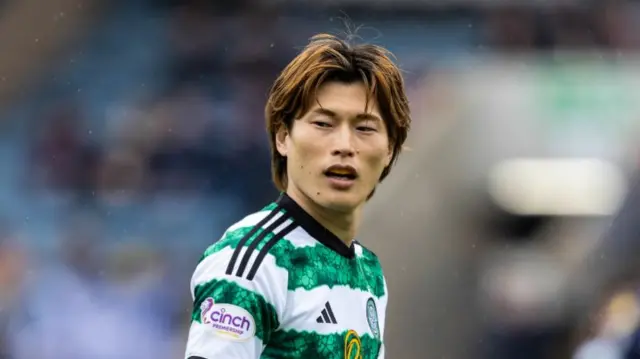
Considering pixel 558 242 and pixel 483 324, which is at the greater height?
pixel 558 242

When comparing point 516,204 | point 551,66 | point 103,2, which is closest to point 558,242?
point 516,204

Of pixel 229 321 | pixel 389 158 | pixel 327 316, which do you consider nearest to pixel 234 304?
pixel 229 321

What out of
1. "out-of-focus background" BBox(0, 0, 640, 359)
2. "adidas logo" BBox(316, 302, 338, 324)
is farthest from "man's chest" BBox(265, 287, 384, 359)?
"out-of-focus background" BBox(0, 0, 640, 359)

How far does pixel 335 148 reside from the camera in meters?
2.45

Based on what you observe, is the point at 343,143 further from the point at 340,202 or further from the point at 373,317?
the point at 373,317

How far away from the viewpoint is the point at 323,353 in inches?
93.4

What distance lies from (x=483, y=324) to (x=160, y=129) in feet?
9.67

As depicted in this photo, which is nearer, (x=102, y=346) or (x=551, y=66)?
(x=102, y=346)

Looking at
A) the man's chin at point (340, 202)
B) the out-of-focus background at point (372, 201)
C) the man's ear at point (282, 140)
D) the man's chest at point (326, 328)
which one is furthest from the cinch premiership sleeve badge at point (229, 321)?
the out-of-focus background at point (372, 201)

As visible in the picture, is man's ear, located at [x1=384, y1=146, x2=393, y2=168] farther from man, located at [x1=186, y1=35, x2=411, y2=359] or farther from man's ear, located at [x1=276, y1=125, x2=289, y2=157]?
man's ear, located at [x1=276, y1=125, x2=289, y2=157]

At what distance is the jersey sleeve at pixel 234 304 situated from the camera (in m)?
2.20

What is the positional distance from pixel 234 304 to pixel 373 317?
19.4 inches

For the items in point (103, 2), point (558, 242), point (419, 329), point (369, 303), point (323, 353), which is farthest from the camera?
point (103, 2)

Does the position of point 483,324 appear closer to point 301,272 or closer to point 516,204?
point 516,204
